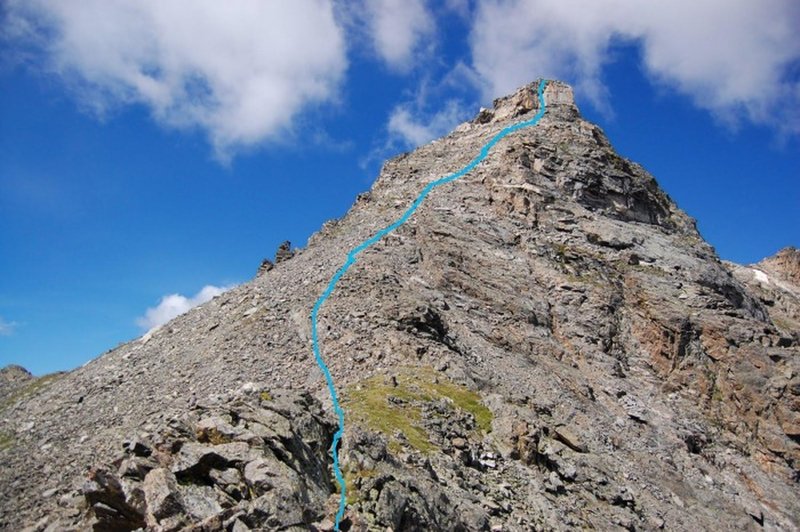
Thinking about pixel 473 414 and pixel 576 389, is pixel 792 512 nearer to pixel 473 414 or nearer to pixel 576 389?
pixel 576 389

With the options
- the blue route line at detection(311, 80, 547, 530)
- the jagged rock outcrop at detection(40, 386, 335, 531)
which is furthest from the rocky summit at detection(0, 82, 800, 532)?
the blue route line at detection(311, 80, 547, 530)

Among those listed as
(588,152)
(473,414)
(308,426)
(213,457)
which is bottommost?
(213,457)

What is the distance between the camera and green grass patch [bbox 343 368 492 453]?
A: 24.8 metres

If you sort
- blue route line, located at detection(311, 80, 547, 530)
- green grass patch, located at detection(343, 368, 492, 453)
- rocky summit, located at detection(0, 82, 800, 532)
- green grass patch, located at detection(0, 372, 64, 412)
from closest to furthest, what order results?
rocky summit, located at detection(0, 82, 800, 532), blue route line, located at detection(311, 80, 547, 530), green grass patch, located at detection(343, 368, 492, 453), green grass patch, located at detection(0, 372, 64, 412)

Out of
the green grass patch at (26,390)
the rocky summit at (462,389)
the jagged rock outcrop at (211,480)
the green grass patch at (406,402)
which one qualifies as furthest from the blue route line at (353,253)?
the green grass patch at (26,390)

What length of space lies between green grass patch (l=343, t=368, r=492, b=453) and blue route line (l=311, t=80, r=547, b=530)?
43.5 inches

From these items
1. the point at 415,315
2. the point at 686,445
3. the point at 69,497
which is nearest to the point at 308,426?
the point at 69,497

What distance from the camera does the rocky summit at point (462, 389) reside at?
18062 mm

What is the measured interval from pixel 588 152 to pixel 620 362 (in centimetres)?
2415

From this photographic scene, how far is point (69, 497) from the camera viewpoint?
2067 cm

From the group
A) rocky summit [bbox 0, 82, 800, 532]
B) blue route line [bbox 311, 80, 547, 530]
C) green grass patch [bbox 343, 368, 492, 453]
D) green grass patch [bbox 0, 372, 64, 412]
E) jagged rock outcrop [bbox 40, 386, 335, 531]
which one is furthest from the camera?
green grass patch [bbox 0, 372, 64, 412]

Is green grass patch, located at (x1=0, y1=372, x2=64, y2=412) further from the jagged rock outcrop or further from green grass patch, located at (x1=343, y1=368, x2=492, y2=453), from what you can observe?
green grass patch, located at (x1=343, y1=368, x2=492, y2=453)

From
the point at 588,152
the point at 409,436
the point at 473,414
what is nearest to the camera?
the point at 409,436

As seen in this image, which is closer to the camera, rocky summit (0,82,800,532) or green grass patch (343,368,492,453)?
rocky summit (0,82,800,532)
